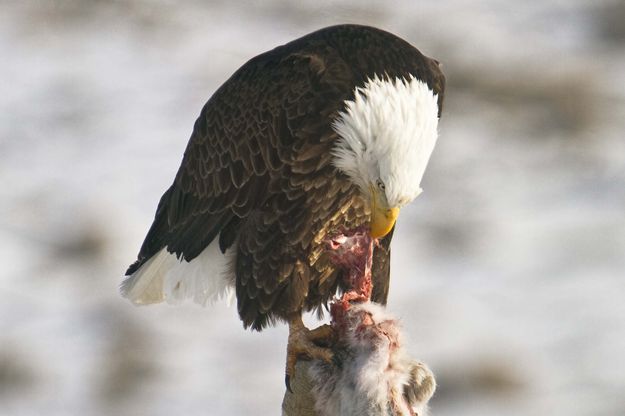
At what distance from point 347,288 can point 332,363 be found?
422 mm

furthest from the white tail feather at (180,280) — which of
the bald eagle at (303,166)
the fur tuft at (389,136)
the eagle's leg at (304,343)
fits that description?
the fur tuft at (389,136)

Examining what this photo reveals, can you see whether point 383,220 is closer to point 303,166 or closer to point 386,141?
point 386,141

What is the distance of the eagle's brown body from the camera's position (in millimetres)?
5242

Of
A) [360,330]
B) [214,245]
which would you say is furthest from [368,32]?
[360,330]

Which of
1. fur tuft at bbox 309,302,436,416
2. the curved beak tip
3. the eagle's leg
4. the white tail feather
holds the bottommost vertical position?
fur tuft at bbox 309,302,436,416

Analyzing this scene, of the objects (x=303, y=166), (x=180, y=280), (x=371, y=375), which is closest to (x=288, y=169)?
(x=303, y=166)

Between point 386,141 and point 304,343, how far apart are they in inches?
29.5

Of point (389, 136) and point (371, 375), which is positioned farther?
point (389, 136)

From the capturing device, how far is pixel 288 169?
5273 mm

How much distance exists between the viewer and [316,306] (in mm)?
5578

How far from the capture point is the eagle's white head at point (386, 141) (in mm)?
4918

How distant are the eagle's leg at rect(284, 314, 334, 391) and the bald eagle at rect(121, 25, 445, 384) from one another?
14mm

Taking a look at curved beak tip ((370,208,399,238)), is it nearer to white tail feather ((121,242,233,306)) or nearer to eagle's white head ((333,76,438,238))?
eagle's white head ((333,76,438,238))

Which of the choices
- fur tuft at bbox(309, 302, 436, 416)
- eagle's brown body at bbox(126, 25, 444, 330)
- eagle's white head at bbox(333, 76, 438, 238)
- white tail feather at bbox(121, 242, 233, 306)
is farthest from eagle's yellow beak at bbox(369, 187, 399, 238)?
white tail feather at bbox(121, 242, 233, 306)
